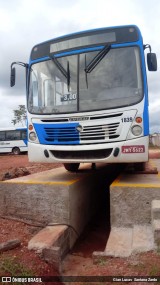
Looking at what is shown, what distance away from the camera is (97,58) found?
543 cm

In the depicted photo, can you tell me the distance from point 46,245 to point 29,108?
283 centimetres

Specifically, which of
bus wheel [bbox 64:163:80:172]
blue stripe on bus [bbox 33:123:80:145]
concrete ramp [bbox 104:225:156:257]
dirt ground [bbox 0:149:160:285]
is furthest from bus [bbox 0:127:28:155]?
concrete ramp [bbox 104:225:156:257]

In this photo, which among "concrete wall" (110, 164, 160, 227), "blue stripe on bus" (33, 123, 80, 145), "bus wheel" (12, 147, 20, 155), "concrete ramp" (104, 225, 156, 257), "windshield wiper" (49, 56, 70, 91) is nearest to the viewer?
"concrete ramp" (104, 225, 156, 257)

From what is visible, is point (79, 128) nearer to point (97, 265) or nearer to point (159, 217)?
point (159, 217)

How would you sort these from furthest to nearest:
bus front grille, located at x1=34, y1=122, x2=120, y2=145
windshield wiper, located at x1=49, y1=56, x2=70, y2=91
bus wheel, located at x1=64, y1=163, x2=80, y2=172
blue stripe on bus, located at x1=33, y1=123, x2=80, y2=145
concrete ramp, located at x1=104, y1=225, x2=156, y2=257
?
bus wheel, located at x1=64, y1=163, x2=80, y2=172
windshield wiper, located at x1=49, y1=56, x2=70, y2=91
blue stripe on bus, located at x1=33, y1=123, x2=80, y2=145
bus front grille, located at x1=34, y1=122, x2=120, y2=145
concrete ramp, located at x1=104, y1=225, x2=156, y2=257

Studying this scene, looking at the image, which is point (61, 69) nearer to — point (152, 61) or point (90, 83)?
point (90, 83)

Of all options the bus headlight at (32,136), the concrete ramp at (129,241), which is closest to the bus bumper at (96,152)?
the bus headlight at (32,136)

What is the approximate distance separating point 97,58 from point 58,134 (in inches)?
62.5

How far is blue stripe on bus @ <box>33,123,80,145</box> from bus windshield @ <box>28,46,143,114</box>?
286 mm

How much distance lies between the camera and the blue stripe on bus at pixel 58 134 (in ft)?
17.6

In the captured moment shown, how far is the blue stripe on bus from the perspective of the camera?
5.38 m

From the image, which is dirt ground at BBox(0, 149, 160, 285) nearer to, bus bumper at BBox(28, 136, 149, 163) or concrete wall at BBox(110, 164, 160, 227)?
concrete wall at BBox(110, 164, 160, 227)

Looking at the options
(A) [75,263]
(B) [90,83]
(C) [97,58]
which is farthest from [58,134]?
(A) [75,263]

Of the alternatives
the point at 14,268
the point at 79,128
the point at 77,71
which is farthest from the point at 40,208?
the point at 77,71
